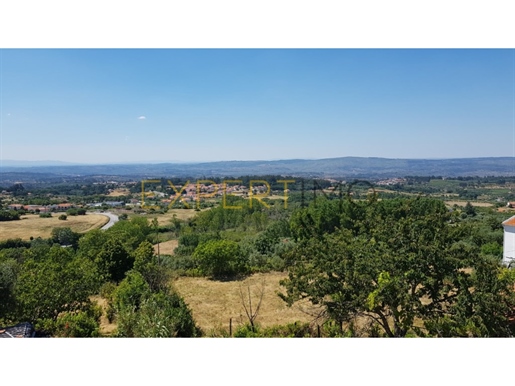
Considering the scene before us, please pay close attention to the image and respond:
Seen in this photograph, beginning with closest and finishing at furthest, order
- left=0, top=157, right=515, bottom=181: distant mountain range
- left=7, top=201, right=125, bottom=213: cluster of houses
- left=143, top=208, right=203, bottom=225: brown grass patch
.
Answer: left=143, top=208, right=203, bottom=225: brown grass patch < left=7, top=201, right=125, bottom=213: cluster of houses < left=0, top=157, right=515, bottom=181: distant mountain range

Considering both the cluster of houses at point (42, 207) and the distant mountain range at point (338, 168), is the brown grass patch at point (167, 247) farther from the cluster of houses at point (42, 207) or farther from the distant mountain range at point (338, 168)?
the distant mountain range at point (338, 168)

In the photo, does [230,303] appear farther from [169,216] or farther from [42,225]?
[169,216]

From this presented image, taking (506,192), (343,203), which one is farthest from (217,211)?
(506,192)

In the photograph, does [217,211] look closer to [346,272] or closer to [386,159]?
[346,272]

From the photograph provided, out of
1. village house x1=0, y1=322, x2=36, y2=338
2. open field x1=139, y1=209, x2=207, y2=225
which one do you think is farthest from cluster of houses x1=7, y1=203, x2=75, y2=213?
village house x1=0, y1=322, x2=36, y2=338

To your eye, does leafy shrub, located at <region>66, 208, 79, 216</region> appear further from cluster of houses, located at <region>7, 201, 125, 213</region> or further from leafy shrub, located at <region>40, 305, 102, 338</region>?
leafy shrub, located at <region>40, 305, 102, 338</region>

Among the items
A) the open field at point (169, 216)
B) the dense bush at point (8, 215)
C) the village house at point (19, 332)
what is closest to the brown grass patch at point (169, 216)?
the open field at point (169, 216)

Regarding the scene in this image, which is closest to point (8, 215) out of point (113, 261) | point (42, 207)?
point (42, 207)
